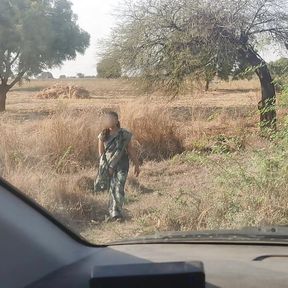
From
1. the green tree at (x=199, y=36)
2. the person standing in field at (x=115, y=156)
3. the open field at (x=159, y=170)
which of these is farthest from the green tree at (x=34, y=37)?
the person standing in field at (x=115, y=156)

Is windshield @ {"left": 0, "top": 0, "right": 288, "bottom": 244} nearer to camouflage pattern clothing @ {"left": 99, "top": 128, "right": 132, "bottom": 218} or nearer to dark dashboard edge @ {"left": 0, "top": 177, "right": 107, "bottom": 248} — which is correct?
camouflage pattern clothing @ {"left": 99, "top": 128, "right": 132, "bottom": 218}

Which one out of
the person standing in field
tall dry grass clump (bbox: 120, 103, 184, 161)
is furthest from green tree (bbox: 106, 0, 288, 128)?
the person standing in field

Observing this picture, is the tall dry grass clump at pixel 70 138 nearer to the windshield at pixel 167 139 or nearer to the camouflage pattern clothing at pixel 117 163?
the windshield at pixel 167 139

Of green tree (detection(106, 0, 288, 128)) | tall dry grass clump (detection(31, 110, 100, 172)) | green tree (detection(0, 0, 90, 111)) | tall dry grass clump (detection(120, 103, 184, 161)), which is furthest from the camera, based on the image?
green tree (detection(0, 0, 90, 111))

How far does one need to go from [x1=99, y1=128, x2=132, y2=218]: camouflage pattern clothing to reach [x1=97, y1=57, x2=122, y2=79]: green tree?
41.1 feet

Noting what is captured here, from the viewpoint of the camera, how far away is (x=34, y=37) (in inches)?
1272

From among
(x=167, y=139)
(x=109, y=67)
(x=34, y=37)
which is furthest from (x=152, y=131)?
(x=34, y=37)

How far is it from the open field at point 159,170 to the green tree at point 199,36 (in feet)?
5.24

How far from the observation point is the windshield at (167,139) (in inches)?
296

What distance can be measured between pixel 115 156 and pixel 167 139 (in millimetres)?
6635

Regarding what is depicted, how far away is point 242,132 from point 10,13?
21.7m

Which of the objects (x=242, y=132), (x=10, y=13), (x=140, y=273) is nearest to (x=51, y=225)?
(x=140, y=273)

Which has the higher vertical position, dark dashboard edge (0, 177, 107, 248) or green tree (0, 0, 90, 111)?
green tree (0, 0, 90, 111)

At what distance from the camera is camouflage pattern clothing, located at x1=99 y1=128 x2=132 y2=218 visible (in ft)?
27.8
